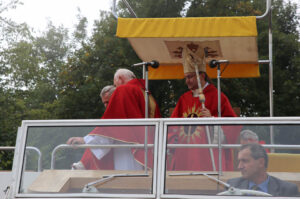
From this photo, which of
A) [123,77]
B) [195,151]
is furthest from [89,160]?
[123,77]

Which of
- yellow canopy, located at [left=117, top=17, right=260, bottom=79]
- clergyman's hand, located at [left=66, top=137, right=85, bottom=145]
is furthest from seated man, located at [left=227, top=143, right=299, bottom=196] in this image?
yellow canopy, located at [left=117, top=17, right=260, bottom=79]

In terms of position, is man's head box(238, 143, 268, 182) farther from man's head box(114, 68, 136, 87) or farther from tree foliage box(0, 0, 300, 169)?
tree foliage box(0, 0, 300, 169)

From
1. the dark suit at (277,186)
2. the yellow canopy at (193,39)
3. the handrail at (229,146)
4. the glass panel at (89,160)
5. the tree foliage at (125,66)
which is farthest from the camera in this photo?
the tree foliage at (125,66)

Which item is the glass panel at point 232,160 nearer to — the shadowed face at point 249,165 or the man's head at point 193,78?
the shadowed face at point 249,165

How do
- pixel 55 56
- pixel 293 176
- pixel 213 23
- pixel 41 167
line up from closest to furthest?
pixel 293 176 → pixel 41 167 → pixel 213 23 → pixel 55 56

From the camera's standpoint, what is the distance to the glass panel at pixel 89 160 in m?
3.05

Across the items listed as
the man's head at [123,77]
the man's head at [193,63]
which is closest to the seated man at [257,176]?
the man's head at [193,63]

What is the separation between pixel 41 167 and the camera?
3.17 m

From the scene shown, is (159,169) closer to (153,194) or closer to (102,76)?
(153,194)

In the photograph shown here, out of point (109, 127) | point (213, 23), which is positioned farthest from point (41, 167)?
point (213, 23)

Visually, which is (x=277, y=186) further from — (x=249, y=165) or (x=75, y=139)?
(x=75, y=139)

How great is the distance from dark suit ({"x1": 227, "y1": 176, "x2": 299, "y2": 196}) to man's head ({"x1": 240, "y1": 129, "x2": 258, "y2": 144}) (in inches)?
9.5

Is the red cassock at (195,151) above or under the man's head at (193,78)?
under

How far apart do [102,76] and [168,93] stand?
3.36 m
